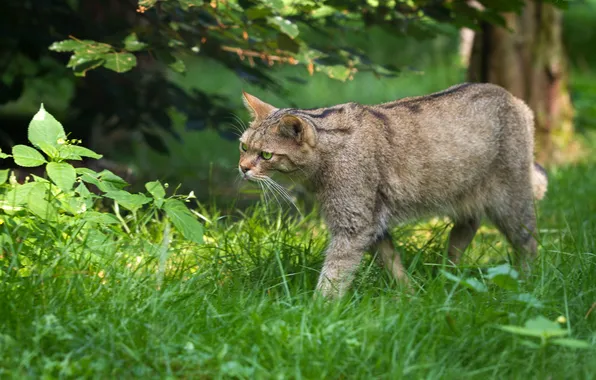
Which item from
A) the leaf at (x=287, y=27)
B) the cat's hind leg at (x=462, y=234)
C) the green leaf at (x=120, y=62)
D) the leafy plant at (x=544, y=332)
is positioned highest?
the leaf at (x=287, y=27)

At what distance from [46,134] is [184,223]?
78 centimetres

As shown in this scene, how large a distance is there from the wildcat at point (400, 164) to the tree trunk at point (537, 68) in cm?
287

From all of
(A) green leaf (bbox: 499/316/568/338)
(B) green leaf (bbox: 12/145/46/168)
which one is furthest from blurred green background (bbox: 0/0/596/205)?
(A) green leaf (bbox: 499/316/568/338)

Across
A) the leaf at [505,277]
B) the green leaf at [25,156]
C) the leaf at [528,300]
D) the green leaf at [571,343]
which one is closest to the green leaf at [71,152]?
the green leaf at [25,156]

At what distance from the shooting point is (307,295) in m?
3.61

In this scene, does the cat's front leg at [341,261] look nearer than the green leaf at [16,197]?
No

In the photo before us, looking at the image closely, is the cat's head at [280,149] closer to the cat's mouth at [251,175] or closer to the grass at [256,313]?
the cat's mouth at [251,175]

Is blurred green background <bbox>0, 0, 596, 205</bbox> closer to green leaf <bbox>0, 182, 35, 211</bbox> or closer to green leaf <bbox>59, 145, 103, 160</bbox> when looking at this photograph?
green leaf <bbox>59, 145, 103, 160</bbox>

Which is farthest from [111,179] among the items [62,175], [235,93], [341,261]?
[235,93]

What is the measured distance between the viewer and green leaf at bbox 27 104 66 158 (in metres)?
3.59

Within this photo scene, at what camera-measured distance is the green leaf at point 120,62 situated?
4047 millimetres

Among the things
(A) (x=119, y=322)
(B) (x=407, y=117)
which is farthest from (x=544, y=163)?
(A) (x=119, y=322)

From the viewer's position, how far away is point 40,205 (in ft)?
11.6

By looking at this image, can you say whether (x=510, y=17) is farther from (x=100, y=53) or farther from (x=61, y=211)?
(x=61, y=211)
